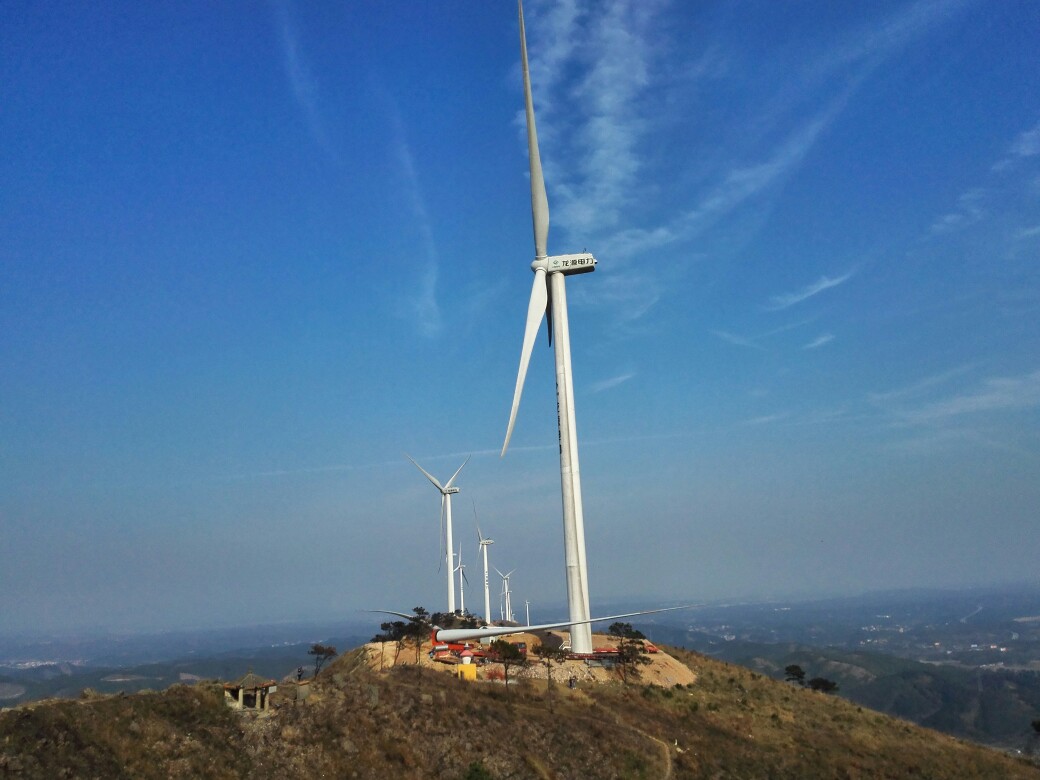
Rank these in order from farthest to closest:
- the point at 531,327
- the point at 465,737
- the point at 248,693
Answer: the point at 531,327
the point at 465,737
the point at 248,693

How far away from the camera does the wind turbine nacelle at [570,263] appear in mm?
79500

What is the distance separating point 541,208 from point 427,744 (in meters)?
55.9

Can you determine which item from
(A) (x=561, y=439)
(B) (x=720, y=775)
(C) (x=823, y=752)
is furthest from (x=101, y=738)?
(C) (x=823, y=752)

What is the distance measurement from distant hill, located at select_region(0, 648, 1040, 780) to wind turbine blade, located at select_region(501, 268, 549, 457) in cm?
2430

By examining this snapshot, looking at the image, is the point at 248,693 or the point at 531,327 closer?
the point at 248,693

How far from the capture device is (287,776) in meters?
38.7

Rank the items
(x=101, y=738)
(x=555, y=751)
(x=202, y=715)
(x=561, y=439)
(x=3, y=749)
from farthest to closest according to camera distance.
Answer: (x=561, y=439) < (x=555, y=751) < (x=202, y=715) < (x=101, y=738) < (x=3, y=749)

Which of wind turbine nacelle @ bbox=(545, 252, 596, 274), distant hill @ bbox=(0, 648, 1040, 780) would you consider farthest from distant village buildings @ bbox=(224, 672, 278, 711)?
wind turbine nacelle @ bbox=(545, 252, 596, 274)

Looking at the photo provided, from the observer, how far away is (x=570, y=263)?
79.6m

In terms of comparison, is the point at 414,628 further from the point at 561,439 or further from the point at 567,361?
the point at 567,361

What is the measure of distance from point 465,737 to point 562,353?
41.7 m

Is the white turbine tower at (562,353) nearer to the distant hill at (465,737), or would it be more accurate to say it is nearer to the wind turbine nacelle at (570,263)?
the wind turbine nacelle at (570,263)

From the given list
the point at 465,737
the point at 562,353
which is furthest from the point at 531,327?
the point at 465,737

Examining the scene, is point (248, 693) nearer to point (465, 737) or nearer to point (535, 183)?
point (465, 737)
